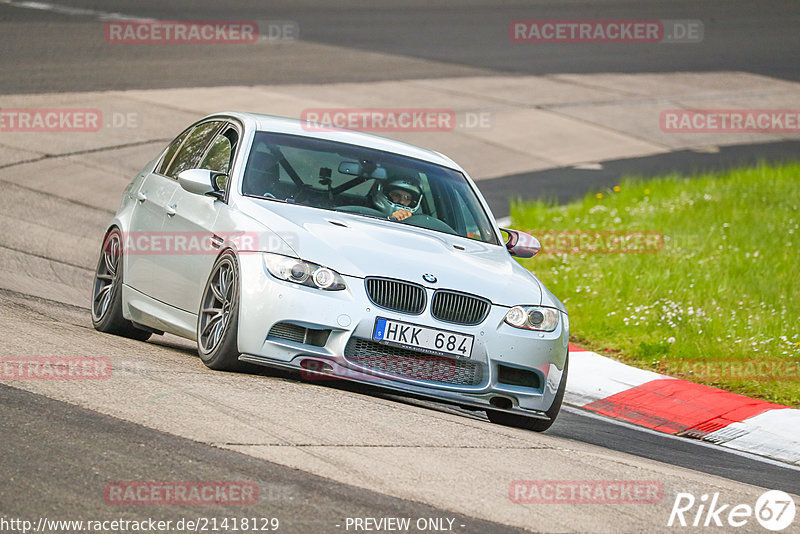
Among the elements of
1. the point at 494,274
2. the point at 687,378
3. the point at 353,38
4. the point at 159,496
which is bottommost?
the point at 687,378

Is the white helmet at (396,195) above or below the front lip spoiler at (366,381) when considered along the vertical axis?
above

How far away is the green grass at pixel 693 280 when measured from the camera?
10359 millimetres

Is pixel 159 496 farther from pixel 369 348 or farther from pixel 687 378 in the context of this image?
pixel 687 378

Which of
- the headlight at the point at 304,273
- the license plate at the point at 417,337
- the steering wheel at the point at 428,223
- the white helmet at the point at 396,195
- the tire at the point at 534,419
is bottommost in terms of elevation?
the tire at the point at 534,419

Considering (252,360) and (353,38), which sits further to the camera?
(353,38)

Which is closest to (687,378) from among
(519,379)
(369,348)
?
(519,379)

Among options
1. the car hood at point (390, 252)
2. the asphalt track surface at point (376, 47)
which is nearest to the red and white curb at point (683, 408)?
the car hood at point (390, 252)

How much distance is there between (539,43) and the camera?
29969 millimetres

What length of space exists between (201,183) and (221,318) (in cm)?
103

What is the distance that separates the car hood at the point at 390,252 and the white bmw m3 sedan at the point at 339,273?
0.04ft

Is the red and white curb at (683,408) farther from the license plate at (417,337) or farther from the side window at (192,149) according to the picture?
the side window at (192,149)

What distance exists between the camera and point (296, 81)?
22.5m

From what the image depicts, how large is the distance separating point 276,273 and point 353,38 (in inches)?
837

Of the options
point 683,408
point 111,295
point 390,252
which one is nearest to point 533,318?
point 390,252
